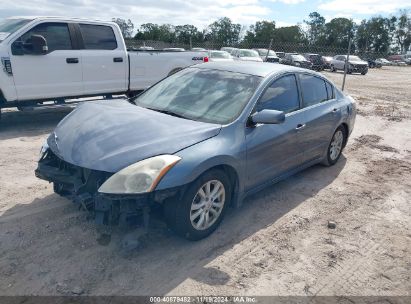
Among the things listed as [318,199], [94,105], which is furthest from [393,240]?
[94,105]

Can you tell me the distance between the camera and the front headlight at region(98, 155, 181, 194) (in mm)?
2945

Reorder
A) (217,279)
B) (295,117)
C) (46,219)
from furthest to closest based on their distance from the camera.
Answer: (295,117) → (46,219) → (217,279)

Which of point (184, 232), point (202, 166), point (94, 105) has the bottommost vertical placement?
point (184, 232)

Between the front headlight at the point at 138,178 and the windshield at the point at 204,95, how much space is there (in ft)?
3.02

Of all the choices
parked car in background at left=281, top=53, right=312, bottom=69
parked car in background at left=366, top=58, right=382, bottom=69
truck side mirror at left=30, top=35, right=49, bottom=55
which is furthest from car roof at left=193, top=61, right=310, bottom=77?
parked car in background at left=366, top=58, right=382, bottom=69

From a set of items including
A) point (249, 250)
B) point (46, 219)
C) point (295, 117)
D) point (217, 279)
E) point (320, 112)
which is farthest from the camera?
point (320, 112)

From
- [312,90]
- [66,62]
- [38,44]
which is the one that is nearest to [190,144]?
[312,90]

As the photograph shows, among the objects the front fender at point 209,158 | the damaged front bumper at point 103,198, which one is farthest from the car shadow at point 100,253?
the front fender at point 209,158

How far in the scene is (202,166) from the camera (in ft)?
10.7

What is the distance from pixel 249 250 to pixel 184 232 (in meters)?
0.66

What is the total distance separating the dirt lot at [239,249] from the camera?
2977mm

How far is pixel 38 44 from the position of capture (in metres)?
6.89

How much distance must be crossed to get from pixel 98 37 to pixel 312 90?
199 inches

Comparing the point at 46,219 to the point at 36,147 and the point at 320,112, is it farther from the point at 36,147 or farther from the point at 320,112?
the point at 320,112
